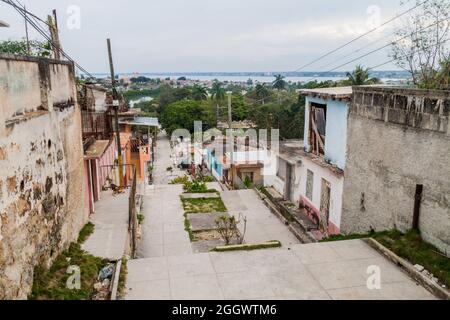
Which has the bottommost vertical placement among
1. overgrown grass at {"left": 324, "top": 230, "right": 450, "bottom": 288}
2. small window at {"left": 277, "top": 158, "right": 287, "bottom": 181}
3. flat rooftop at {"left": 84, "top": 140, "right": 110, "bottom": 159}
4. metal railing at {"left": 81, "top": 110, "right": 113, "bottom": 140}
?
small window at {"left": 277, "top": 158, "right": 287, "bottom": 181}

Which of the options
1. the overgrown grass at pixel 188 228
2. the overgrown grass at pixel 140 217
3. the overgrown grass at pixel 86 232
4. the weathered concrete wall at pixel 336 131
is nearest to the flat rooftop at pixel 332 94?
the weathered concrete wall at pixel 336 131

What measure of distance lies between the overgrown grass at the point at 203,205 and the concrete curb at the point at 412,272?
8606 millimetres

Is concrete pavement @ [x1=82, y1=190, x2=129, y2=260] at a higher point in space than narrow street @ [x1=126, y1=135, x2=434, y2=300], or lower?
lower

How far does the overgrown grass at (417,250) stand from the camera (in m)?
7.32

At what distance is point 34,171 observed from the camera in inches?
266

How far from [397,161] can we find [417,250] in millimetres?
2100

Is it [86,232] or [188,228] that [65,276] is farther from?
[188,228]

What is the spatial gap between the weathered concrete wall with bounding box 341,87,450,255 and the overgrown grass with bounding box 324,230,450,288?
181 mm

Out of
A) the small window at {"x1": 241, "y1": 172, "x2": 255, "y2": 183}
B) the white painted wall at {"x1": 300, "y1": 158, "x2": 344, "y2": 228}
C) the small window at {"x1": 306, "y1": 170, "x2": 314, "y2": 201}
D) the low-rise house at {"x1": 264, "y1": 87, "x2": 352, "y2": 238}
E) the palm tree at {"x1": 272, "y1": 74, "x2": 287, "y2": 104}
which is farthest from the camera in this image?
the palm tree at {"x1": 272, "y1": 74, "x2": 287, "y2": 104}

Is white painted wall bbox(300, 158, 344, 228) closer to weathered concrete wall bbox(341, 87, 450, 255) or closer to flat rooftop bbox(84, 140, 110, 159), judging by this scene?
weathered concrete wall bbox(341, 87, 450, 255)

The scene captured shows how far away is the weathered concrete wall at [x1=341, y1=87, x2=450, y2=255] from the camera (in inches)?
305

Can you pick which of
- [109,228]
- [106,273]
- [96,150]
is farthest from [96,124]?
[106,273]

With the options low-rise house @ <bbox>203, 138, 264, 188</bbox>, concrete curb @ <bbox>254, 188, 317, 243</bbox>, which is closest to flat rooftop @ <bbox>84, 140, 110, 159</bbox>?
concrete curb @ <bbox>254, 188, 317, 243</bbox>
